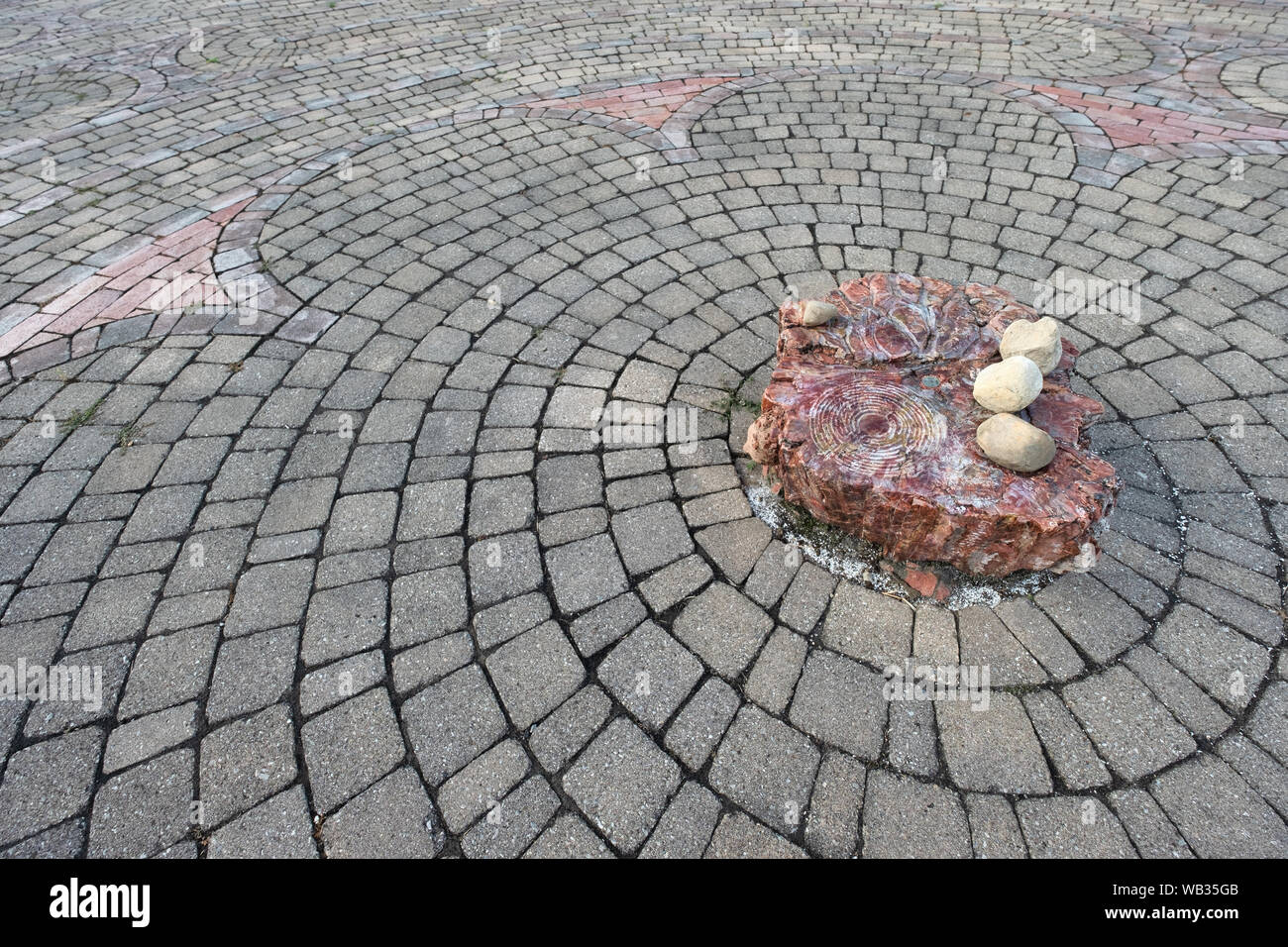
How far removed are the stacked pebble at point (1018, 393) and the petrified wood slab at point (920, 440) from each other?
2.6 inches

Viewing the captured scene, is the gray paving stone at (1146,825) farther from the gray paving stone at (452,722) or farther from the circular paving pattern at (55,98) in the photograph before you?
the circular paving pattern at (55,98)

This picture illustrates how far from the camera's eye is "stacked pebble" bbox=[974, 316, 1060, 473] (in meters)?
2.80

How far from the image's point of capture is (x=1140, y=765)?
2.53 m

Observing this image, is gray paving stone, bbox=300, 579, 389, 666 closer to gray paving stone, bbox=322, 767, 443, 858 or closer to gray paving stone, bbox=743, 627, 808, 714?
gray paving stone, bbox=322, 767, 443, 858

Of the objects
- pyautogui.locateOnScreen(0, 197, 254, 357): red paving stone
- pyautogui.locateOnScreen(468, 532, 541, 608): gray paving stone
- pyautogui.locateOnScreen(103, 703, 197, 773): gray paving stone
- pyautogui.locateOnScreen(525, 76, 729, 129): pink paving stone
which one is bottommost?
pyautogui.locateOnScreen(103, 703, 197, 773): gray paving stone

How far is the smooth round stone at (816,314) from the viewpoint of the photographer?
3486 millimetres

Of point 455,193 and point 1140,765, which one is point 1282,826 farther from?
point 455,193

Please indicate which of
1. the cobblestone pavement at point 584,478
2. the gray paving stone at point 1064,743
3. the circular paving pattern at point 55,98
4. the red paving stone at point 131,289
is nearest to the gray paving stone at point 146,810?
the cobblestone pavement at point 584,478

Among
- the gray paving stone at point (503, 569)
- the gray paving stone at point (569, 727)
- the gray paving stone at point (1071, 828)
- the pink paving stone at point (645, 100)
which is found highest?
the pink paving stone at point (645, 100)

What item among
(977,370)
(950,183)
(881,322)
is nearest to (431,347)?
(881,322)

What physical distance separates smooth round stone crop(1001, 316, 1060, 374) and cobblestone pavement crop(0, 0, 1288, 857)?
81 centimetres

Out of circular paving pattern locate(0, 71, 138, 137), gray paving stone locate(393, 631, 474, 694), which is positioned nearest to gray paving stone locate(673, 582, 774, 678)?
gray paving stone locate(393, 631, 474, 694)

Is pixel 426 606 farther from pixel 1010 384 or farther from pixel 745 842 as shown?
pixel 1010 384

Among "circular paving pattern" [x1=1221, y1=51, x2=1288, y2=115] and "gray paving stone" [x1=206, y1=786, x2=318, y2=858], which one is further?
"circular paving pattern" [x1=1221, y1=51, x2=1288, y2=115]
